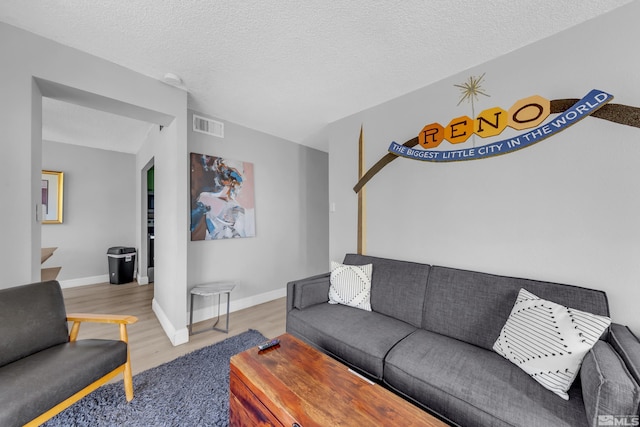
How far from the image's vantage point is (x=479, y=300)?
1.69 m

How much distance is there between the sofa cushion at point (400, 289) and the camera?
6.41 feet

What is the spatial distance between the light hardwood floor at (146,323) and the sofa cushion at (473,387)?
153 cm

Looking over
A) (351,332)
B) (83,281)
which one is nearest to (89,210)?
(83,281)

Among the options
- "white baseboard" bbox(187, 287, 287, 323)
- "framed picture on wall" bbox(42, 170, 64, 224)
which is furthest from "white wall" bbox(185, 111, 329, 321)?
"framed picture on wall" bbox(42, 170, 64, 224)

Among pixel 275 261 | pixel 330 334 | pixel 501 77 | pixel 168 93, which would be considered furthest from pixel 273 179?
pixel 501 77

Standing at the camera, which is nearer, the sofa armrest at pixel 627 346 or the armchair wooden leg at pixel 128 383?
the sofa armrest at pixel 627 346

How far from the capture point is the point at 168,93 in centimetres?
230

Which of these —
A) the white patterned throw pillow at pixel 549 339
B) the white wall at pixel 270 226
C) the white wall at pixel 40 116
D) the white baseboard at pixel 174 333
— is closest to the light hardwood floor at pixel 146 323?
the white baseboard at pixel 174 333

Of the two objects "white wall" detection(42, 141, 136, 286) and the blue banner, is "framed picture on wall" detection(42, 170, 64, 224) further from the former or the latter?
the blue banner

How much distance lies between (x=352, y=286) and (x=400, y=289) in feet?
1.34

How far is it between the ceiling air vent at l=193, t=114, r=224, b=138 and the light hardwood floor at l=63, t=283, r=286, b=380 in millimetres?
2212

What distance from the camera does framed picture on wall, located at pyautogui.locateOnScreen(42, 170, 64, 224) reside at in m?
3.84

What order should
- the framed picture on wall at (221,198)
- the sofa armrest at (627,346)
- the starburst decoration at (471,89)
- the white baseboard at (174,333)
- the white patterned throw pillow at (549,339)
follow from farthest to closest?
1. the framed picture on wall at (221,198)
2. the white baseboard at (174,333)
3. the starburst decoration at (471,89)
4. the white patterned throw pillow at (549,339)
5. the sofa armrest at (627,346)

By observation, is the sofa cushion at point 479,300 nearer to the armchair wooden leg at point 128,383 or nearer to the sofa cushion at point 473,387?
the sofa cushion at point 473,387
